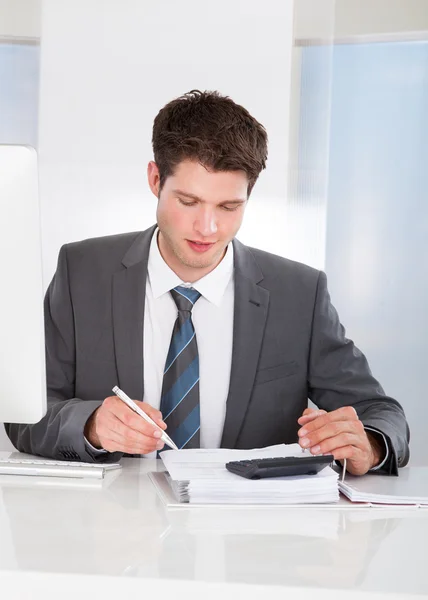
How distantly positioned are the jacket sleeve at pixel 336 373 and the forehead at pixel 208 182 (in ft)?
1.44

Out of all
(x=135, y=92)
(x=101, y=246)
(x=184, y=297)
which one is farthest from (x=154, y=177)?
(x=135, y=92)

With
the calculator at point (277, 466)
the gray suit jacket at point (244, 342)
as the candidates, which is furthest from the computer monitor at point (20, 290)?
the gray suit jacket at point (244, 342)

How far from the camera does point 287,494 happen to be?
148cm

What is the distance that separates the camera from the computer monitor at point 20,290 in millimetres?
1463

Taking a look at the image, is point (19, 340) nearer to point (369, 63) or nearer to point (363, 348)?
point (363, 348)

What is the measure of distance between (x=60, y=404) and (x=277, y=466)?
0.74 m

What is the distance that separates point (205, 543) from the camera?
117 cm

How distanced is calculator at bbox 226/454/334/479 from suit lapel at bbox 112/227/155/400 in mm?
821

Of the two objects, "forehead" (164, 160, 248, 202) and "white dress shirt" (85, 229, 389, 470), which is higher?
"forehead" (164, 160, 248, 202)

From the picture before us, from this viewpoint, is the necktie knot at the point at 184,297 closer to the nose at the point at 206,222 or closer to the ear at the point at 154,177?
the nose at the point at 206,222

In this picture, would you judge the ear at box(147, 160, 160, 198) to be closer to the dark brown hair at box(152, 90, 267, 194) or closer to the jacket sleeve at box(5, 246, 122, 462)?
the dark brown hair at box(152, 90, 267, 194)

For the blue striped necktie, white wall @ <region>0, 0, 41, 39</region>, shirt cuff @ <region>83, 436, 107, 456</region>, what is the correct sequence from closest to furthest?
shirt cuff @ <region>83, 436, 107, 456</region> < the blue striped necktie < white wall @ <region>0, 0, 41, 39</region>

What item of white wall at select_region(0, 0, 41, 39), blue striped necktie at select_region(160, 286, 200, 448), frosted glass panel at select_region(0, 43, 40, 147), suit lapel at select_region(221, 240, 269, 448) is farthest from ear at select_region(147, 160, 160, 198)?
white wall at select_region(0, 0, 41, 39)

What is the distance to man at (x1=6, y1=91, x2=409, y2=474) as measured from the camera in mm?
2285
